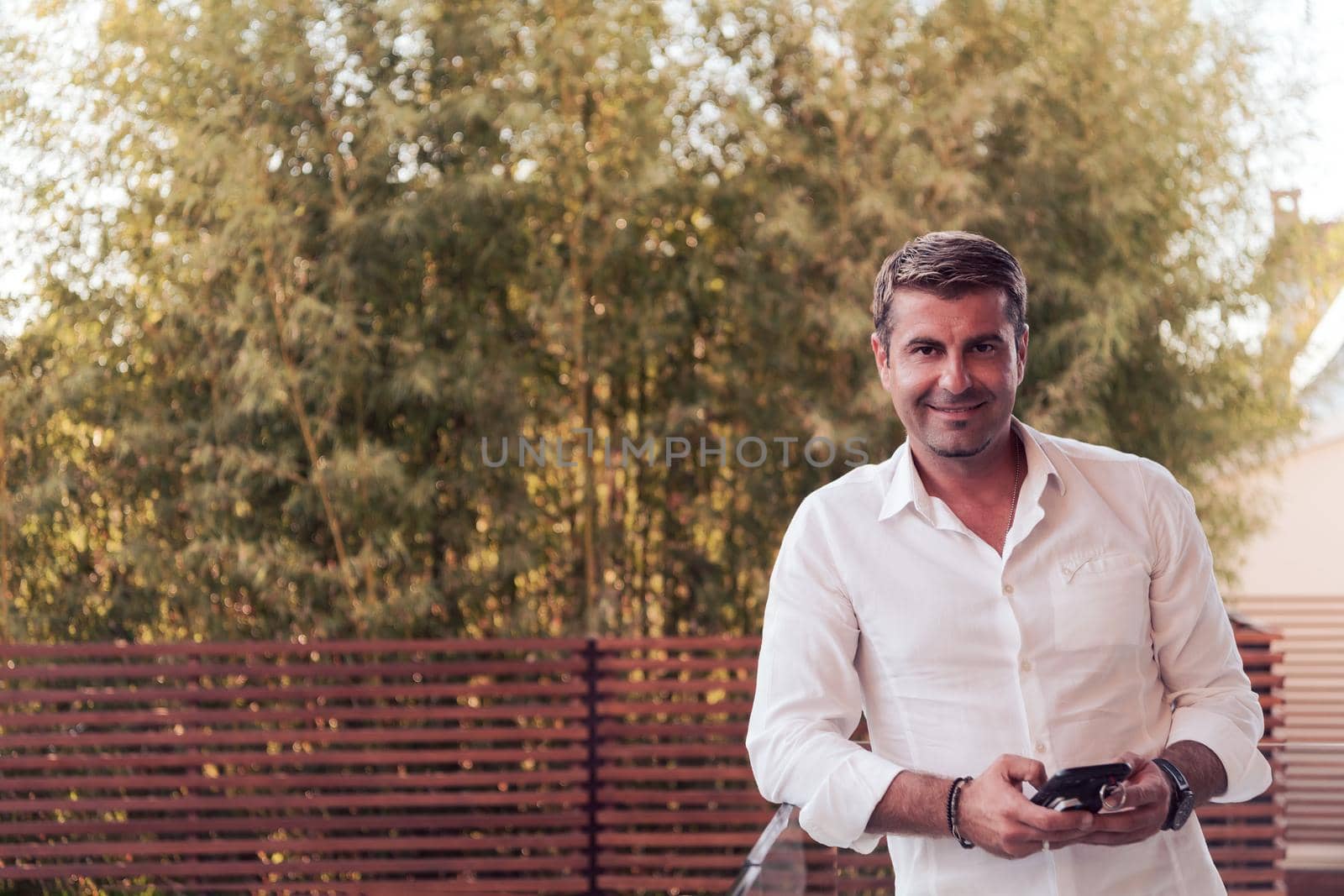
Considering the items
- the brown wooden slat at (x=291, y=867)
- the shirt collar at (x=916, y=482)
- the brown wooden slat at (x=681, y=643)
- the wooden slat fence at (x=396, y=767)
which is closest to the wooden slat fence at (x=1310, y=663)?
the brown wooden slat at (x=681, y=643)

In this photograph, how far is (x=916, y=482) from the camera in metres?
1.37

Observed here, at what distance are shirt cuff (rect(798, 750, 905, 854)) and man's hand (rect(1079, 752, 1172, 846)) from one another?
0.64ft

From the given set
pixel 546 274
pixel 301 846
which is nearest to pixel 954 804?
pixel 546 274

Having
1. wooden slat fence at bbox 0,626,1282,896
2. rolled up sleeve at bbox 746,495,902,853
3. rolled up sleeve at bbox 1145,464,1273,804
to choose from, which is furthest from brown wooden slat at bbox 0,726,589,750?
rolled up sleeve at bbox 1145,464,1273,804

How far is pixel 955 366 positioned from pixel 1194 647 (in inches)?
15.7

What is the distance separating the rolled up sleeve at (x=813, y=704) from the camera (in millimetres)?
1256

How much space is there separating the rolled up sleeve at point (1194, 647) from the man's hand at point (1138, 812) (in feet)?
0.34

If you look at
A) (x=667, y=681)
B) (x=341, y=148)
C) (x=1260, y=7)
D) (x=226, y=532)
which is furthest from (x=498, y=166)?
(x=1260, y=7)

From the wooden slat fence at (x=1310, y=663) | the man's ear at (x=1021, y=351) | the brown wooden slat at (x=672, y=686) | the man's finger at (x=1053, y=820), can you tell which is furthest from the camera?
the wooden slat fence at (x=1310, y=663)

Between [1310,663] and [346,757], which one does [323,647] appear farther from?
[1310,663]

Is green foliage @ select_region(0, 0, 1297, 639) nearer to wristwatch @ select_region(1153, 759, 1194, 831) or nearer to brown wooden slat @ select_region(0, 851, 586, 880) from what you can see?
brown wooden slat @ select_region(0, 851, 586, 880)

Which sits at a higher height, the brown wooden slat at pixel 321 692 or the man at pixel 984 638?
the man at pixel 984 638

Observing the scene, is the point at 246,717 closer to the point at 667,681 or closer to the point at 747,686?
the point at 667,681

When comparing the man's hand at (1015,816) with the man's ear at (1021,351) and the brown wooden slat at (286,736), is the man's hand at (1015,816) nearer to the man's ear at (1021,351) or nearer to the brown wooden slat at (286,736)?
the man's ear at (1021,351)
